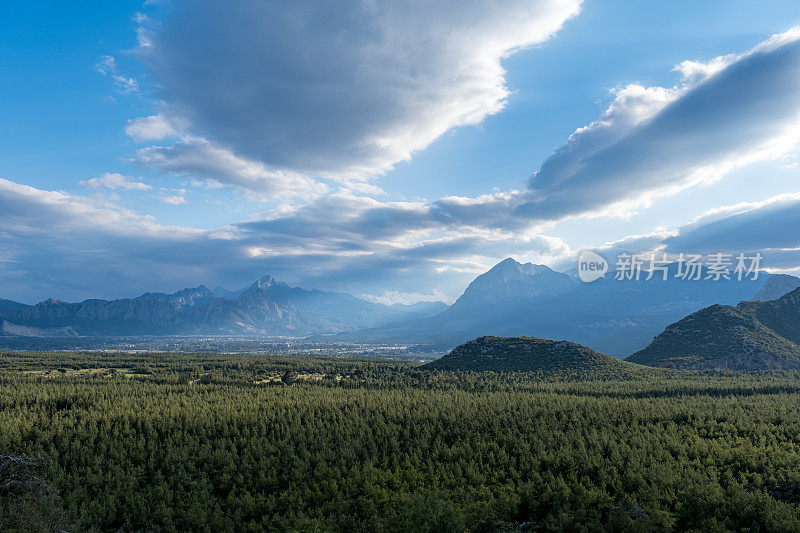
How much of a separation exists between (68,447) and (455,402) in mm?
59930

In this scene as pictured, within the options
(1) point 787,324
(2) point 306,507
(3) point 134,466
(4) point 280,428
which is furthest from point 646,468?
(1) point 787,324

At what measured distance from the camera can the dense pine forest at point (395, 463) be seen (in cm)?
3434

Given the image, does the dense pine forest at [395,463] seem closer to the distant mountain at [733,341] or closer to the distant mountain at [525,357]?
the distant mountain at [525,357]

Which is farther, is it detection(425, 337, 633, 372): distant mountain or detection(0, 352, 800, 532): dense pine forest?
detection(425, 337, 633, 372): distant mountain

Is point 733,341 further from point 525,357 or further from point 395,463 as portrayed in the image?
point 395,463

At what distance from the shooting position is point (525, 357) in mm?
151625

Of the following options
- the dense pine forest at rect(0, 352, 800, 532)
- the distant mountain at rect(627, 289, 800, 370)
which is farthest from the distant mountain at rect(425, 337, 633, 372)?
the dense pine forest at rect(0, 352, 800, 532)

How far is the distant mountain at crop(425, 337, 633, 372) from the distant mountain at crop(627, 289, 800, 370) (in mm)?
38620

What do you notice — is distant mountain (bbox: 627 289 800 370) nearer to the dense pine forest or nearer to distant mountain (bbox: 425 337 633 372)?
distant mountain (bbox: 425 337 633 372)

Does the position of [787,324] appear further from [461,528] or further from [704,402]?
[461,528]

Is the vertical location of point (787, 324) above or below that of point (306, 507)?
above

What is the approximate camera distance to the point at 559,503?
35.2 metres

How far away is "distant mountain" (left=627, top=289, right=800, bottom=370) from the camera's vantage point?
148375mm

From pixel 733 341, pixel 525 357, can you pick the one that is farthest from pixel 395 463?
pixel 733 341
